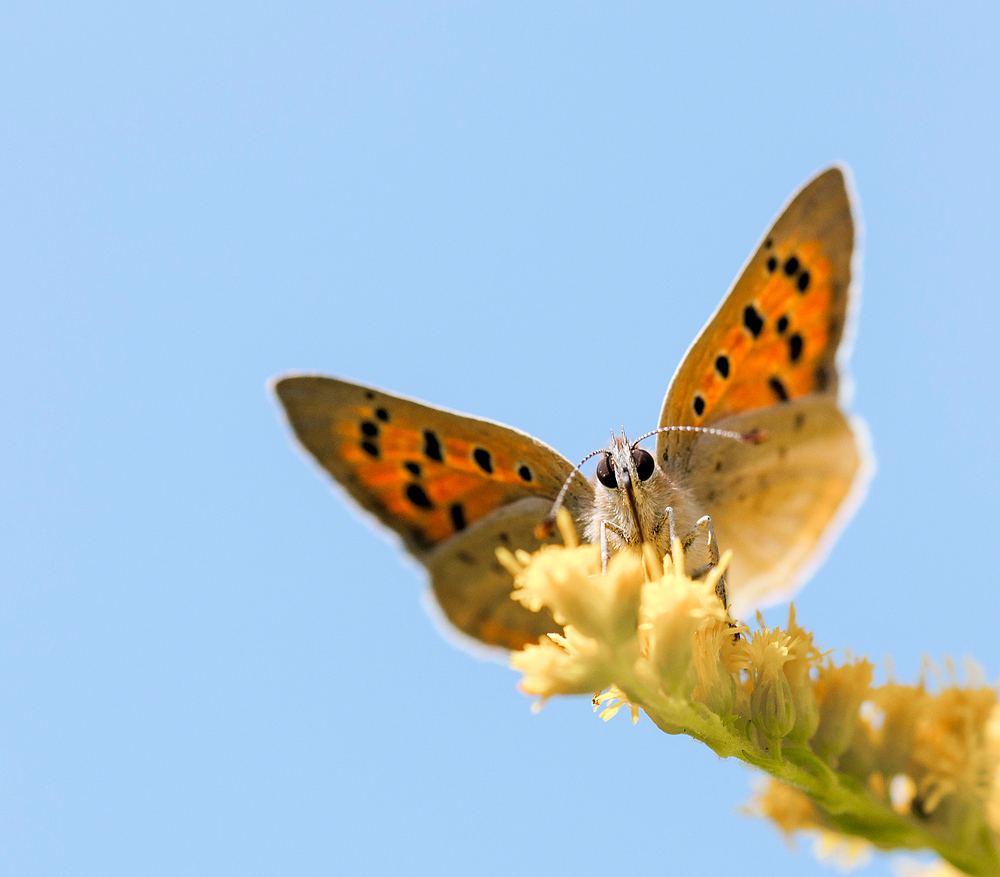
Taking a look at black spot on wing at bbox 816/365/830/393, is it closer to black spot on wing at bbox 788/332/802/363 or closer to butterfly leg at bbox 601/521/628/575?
black spot on wing at bbox 788/332/802/363

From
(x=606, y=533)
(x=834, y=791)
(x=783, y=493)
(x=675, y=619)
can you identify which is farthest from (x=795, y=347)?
(x=834, y=791)

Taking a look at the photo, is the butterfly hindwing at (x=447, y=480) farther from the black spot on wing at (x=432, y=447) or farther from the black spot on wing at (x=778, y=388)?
the black spot on wing at (x=778, y=388)

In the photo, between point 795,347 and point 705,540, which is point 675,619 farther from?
point 795,347

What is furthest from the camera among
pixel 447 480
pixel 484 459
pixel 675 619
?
pixel 447 480

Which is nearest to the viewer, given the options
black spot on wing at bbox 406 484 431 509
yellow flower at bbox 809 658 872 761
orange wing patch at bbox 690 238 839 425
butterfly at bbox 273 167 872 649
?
yellow flower at bbox 809 658 872 761

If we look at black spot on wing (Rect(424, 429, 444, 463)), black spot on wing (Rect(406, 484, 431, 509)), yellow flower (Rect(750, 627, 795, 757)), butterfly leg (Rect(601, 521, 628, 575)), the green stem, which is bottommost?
the green stem

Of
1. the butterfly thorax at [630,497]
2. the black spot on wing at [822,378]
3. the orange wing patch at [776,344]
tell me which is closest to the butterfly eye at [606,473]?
the butterfly thorax at [630,497]

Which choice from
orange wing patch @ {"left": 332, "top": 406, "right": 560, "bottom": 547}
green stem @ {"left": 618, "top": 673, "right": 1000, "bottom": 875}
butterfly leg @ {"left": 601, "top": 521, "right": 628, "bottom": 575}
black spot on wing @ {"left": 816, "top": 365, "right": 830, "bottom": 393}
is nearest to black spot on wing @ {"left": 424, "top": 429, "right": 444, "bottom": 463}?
orange wing patch @ {"left": 332, "top": 406, "right": 560, "bottom": 547}

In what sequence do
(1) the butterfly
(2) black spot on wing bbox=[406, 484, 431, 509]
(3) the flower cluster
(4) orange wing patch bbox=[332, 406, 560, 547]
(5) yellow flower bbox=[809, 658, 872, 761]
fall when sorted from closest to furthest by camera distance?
(3) the flower cluster → (5) yellow flower bbox=[809, 658, 872, 761] → (1) the butterfly → (4) orange wing patch bbox=[332, 406, 560, 547] → (2) black spot on wing bbox=[406, 484, 431, 509]
